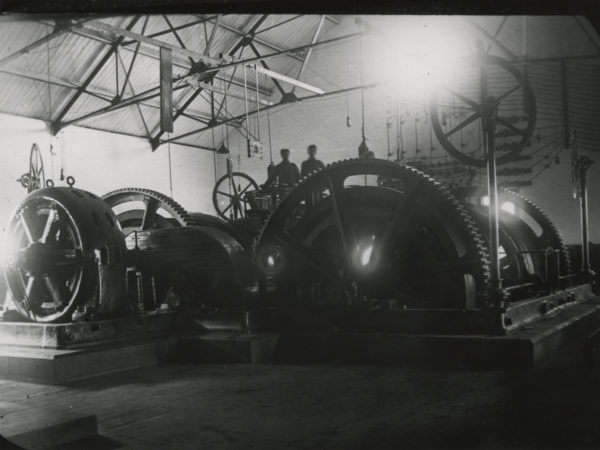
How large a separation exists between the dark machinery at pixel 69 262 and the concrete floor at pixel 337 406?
0.83m

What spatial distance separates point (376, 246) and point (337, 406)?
7.12 ft

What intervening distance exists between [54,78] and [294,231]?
10651 mm

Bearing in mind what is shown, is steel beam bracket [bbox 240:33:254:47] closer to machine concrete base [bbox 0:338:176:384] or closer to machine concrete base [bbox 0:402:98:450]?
machine concrete base [bbox 0:338:176:384]

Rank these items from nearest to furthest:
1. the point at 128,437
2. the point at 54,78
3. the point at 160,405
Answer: the point at 128,437, the point at 160,405, the point at 54,78

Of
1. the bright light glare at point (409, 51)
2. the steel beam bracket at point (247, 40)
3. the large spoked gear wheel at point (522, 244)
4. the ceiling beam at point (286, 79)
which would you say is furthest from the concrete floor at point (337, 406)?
the steel beam bracket at point (247, 40)

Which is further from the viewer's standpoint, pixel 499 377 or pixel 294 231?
pixel 294 231

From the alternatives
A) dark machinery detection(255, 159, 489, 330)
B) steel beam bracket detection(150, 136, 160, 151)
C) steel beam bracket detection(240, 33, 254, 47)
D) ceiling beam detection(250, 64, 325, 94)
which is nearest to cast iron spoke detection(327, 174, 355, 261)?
dark machinery detection(255, 159, 489, 330)

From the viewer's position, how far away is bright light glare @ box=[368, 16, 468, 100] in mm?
14368

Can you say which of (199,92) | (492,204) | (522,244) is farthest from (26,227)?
(199,92)

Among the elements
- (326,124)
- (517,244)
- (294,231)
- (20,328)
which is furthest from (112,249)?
(326,124)

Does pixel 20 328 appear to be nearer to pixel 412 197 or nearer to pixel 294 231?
pixel 294 231

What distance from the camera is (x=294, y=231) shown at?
251 inches

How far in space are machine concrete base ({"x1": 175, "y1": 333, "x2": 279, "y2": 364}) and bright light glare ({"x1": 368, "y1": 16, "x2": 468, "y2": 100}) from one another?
32.7 feet

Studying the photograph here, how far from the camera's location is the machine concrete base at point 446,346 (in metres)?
4.59
